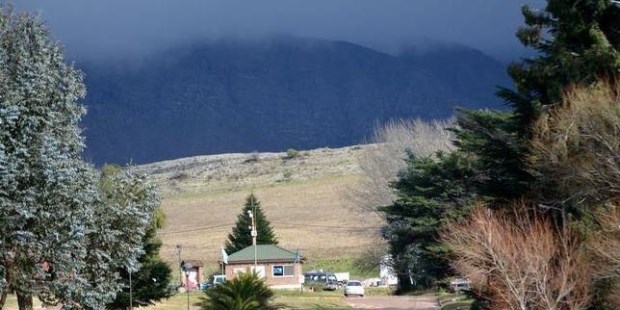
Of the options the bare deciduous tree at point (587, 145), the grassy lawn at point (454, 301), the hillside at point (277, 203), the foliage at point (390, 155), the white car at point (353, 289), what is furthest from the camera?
the hillside at point (277, 203)

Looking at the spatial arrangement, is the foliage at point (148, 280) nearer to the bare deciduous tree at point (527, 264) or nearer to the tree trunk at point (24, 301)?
the tree trunk at point (24, 301)

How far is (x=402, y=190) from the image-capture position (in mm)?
53344

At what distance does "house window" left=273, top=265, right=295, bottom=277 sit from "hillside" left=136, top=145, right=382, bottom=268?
7.48m

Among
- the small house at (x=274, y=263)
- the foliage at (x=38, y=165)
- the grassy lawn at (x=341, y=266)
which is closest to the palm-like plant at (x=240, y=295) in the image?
the foliage at (x=38, y=165)

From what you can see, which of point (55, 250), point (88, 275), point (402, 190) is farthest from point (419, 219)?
point (55, 250)

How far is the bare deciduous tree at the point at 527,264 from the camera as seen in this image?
24375 mm

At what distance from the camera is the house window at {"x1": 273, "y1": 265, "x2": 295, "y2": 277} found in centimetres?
7656

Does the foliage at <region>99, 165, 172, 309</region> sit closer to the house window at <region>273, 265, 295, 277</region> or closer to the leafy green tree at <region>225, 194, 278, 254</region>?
the house window at <region>273, 265, 295, 277</region>

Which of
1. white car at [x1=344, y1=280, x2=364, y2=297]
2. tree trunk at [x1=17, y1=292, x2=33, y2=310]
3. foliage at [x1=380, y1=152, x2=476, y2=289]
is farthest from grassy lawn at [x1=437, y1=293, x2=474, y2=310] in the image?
tree trunk at [x1=17, y1=292, x2=33, y2=310]

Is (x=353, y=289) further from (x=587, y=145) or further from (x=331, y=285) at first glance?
(x=587, y=145)

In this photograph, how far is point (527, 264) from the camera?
24844 mm

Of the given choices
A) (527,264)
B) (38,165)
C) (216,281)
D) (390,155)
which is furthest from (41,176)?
(390,155)

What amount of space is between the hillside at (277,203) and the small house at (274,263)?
7.31 m

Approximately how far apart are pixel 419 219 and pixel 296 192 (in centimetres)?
7095
